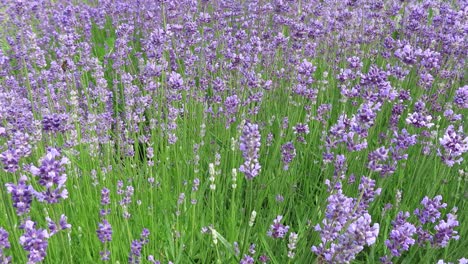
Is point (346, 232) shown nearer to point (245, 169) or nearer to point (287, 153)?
point (245, 169)

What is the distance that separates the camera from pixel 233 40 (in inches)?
190

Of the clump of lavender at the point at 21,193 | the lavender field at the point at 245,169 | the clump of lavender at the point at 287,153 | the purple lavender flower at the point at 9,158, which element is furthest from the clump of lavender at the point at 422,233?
the purple lavender flower at the point at 9,158

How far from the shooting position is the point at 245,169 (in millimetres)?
2072

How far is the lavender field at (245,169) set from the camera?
2.04 meters

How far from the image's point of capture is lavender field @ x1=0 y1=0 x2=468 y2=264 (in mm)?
2045

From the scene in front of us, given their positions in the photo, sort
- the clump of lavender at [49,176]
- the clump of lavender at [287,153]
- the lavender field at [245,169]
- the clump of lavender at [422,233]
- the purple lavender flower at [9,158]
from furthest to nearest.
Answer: the clump of lavender at [287,153] → the lavender field at [245,169] → the clump of lavender at [422,233] → the purple lavender flower at [9,158] → the clump of lavender at [49,176]

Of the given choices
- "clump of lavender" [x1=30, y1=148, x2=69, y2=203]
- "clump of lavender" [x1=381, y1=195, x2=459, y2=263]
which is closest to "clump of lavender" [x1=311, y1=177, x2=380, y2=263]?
"clump of lavender" [x1=381, y1=195, x2=459, y2=263]

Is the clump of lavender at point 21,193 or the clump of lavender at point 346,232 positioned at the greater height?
the clump of lavender at point 21,193

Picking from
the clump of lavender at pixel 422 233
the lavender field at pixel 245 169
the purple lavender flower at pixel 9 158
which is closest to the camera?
the purple lavender flower at pixel 9 158

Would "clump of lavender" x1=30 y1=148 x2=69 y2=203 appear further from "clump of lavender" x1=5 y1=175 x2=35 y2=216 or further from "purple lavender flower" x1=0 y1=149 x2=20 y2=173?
"purple lavender flower" x1=0 y1=149 x2=20 y2=173

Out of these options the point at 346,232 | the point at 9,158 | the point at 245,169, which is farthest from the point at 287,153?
the point at 9,158

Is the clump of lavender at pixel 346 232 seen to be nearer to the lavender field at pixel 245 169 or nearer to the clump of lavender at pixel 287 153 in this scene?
the lavender field at pixel 245 169

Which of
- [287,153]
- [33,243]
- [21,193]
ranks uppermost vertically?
[21,193]

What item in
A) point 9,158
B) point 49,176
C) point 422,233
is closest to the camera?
point 49,176
